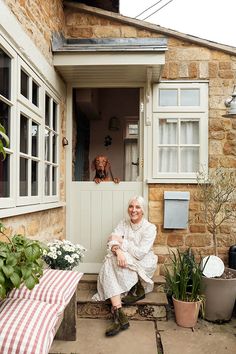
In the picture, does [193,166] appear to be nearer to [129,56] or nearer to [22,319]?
[129,56]

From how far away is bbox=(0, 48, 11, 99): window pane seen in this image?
2361 mm

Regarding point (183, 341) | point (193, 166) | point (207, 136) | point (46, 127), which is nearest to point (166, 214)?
point (193, 166)

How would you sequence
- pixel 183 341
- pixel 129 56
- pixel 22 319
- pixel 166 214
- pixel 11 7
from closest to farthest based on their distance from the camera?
1. pixel 22 319
2. pixel 11 7
3. pixel 183 341
4. pixel 129 56
5. pixel 166 214

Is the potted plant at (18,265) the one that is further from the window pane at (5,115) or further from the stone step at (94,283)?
the stone step at (94,283)

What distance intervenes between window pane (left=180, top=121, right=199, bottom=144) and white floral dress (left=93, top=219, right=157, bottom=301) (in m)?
1.19

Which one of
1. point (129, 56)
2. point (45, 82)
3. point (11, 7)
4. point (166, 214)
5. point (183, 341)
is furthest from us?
point (166, 214)

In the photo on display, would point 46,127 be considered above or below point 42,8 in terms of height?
below

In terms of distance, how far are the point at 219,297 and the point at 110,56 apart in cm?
276

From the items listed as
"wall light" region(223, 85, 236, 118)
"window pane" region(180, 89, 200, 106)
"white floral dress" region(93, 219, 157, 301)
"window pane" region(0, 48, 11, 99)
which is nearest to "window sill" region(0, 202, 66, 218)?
"white floral dress" region(93, 219, 157, 301)

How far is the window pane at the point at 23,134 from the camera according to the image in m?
2.76

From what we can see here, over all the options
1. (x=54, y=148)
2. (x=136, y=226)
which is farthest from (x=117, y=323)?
(x=54, y=148)

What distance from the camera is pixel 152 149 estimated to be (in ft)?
13.5

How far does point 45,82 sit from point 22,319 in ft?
7.81

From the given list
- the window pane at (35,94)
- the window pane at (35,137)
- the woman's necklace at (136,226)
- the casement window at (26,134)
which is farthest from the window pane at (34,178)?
the woman's necklace at (136,226)
